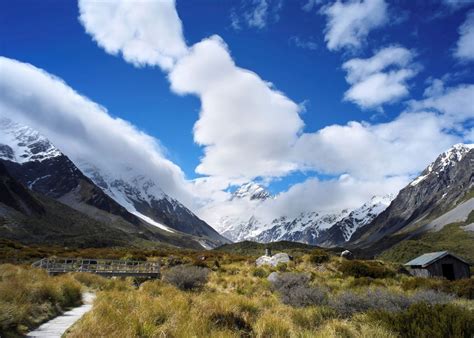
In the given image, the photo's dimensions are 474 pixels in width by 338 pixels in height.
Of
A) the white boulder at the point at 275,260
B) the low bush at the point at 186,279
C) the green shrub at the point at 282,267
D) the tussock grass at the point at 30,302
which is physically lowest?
the tussock grass at the point at 30,302

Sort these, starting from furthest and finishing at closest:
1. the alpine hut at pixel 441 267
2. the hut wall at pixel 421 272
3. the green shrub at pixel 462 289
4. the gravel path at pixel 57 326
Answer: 1. the alpine hut at pixel 441 267
2. the hut wall at pixel 421 272
3. the green shrub at pixel 462 289
4. the gravel path at pixel 57 326

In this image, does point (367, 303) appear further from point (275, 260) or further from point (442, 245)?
point (442, 245)

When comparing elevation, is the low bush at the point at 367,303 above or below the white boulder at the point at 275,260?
below

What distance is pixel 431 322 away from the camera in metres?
8.34

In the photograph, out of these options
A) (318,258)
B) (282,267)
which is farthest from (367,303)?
(318,258)

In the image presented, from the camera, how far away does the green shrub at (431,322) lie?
780 centimetres

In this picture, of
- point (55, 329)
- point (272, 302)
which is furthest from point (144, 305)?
point (272, 302)

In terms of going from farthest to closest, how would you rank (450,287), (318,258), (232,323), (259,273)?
(318,258)
(259,273)
(450,287)
(232,323)

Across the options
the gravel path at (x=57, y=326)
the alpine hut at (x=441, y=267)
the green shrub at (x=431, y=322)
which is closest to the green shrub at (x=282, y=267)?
the alpine hut at (x=441, y=267)

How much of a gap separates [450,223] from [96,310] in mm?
224007

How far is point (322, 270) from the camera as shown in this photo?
1224 inches

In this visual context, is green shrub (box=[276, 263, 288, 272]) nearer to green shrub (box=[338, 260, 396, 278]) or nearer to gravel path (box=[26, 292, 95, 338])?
green shrub (box=[338, 260, 396, 278])

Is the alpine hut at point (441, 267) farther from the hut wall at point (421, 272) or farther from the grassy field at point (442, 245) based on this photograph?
the grassy field at point (442, 245)

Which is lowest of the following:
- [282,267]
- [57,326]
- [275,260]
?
[57,326]
